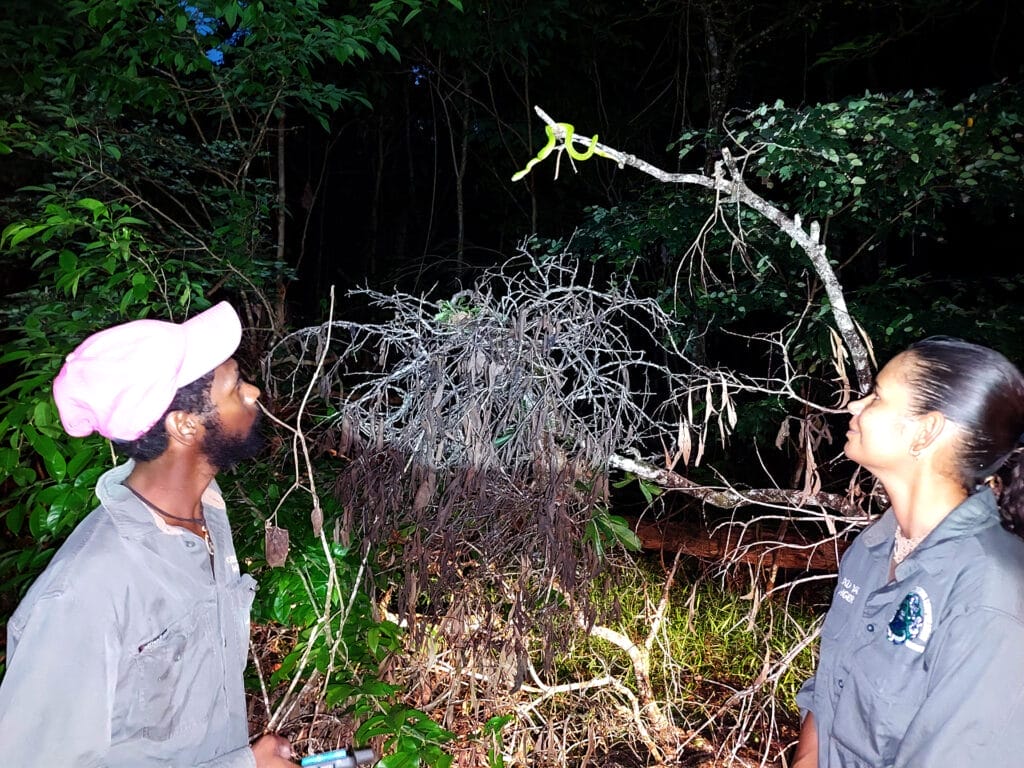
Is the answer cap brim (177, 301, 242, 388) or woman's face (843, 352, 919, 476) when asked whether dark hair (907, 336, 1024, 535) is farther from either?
cap brim (177, 301, 242, 388)

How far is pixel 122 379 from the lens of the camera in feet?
4.32

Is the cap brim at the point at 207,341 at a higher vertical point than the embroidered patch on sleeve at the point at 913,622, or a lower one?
higher

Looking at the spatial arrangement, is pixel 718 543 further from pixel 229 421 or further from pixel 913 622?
pixel 229 421

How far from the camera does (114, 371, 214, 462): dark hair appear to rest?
140 cm

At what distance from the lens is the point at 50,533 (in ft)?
6.58

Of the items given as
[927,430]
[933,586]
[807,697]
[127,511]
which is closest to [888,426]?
[927,430]

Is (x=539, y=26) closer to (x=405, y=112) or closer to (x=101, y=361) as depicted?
(x=405, y=112)

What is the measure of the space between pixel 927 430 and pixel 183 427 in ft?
4.81

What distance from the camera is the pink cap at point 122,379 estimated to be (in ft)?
4.29

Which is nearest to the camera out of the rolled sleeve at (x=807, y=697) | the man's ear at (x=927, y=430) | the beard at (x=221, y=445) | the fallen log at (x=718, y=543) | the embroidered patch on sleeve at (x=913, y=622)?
the embroidered patch on sleeve at (x=913, y=622)

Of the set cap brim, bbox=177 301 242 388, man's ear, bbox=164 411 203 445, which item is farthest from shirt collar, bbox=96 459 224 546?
cap brim, bbox=177 301 242 388

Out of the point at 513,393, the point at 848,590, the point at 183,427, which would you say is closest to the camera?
the point at 183,427

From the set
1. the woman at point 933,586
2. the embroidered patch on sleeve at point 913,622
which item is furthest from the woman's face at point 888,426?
the embroidered patch on sleeve at point 913,622

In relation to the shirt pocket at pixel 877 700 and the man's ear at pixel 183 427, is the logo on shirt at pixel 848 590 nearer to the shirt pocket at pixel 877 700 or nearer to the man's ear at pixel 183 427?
the shirt pocket at pixel 877 700
